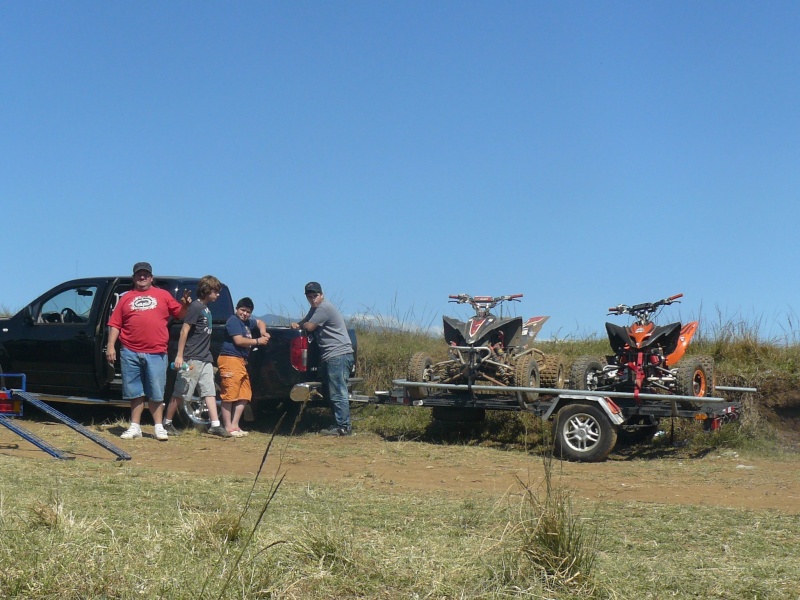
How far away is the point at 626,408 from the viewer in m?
9.97

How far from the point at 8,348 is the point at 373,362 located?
16.6 feet

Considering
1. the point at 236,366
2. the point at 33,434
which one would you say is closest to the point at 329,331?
the point at 236,366

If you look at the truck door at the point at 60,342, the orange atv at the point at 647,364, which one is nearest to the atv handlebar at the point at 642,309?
the orange atv at the point at 647,364

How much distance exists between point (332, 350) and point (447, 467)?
2.71m

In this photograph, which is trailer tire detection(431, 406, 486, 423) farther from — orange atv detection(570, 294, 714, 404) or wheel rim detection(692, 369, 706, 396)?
wheel rim detection(692, 369, 706, 396)

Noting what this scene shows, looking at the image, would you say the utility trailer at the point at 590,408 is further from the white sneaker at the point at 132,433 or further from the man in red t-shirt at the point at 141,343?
the white sneaker at the point at 132,433

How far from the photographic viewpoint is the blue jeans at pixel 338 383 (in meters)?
11.3

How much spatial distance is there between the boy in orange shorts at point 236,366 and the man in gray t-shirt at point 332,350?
2.07ft

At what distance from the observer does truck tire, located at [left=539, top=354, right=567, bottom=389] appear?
1121 cm

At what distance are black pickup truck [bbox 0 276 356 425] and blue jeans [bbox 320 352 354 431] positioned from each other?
0.20 metres

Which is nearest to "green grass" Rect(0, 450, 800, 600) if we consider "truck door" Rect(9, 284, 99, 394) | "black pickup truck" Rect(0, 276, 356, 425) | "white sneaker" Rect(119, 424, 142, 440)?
"white sneaker" Rect(119, 424, 142, 440)

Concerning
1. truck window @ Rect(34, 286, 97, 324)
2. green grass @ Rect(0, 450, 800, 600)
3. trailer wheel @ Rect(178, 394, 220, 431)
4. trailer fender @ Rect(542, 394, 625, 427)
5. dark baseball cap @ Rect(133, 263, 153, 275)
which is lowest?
green grass @ Rect(0, 450, 800, 600)

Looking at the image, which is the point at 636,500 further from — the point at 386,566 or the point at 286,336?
the point at 286,336

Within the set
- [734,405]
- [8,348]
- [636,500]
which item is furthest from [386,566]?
[8,348]
